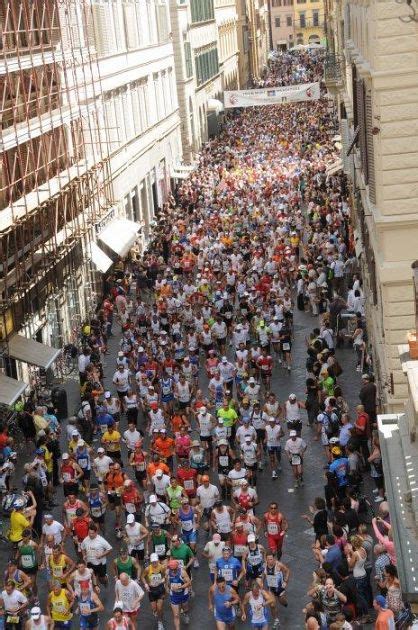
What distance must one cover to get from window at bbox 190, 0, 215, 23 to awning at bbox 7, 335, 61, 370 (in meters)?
44.1

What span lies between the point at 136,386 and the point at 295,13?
151062 mm

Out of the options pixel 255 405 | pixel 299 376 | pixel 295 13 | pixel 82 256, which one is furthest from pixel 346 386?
pixel 295 13

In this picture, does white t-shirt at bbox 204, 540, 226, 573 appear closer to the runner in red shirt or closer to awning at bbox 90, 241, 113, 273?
the runner in red shirt

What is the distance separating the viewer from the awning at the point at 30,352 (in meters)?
24.3

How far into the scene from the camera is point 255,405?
20.7m

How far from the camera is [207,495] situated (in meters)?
17.3

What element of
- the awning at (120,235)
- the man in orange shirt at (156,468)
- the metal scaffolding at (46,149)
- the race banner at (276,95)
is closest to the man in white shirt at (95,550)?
the man in orange shirt at (156,468)

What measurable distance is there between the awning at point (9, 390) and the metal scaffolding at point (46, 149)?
3.23 ft

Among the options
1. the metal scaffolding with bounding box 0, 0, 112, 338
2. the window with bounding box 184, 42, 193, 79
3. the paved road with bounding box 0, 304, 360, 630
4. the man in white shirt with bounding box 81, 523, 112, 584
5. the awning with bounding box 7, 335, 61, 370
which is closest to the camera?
the paved road with bounding box 0, 304, 360, 630

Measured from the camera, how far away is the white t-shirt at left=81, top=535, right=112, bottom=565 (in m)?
15.7

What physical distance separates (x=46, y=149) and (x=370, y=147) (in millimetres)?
11148

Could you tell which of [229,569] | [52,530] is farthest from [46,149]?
[229,569]

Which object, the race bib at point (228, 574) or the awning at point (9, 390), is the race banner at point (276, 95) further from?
the race bib at point (228, 574)

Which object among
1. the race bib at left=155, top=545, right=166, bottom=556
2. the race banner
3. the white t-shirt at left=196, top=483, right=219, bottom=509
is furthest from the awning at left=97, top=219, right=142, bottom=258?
the race banner
